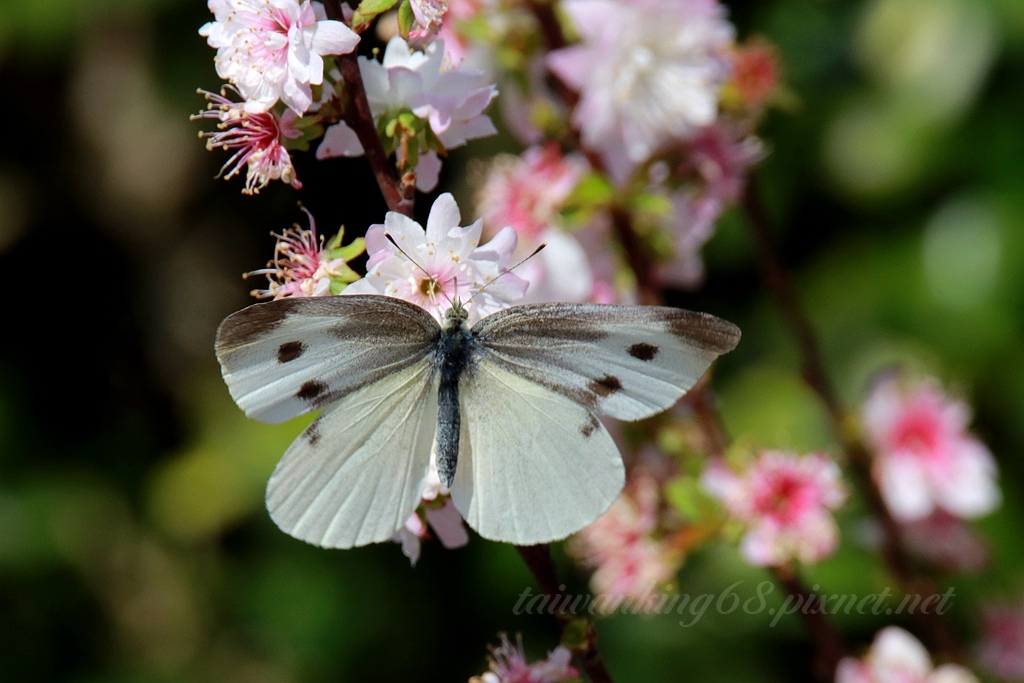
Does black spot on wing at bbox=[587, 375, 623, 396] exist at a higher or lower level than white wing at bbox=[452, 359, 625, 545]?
higher

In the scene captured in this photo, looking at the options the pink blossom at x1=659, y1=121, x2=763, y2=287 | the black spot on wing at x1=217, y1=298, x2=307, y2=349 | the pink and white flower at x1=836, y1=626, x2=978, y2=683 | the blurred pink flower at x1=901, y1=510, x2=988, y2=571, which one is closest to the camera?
the black spot on wing at x1=217, y1=298, x2=307, y2=349

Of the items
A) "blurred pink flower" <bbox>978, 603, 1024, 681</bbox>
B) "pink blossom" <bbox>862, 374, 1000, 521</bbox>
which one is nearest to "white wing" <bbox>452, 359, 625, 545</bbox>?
"pink blossom" <bbox>862, 374, 1000, 521</bbox>

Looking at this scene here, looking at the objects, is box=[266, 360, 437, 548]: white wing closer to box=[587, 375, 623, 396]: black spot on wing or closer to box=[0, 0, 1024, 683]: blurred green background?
box=[587, 375, 623, 396]: black spot on wing

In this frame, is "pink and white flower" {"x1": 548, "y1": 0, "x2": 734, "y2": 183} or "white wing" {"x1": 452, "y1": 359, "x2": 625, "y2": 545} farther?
"pink and white flower" {"x1": 548, "y1": 0, "x2": 734, "y2": 183}

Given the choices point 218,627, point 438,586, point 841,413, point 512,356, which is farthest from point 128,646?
point 512,356

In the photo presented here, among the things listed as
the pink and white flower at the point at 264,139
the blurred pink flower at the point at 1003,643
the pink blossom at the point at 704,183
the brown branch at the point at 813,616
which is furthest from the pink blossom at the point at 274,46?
the blurred pink flower at the point at 1003,643

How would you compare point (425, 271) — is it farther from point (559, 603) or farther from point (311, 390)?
point (559, 603)
